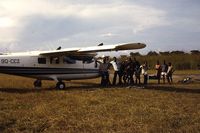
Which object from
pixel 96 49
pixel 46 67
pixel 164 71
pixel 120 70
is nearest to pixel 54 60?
pixel 46 67

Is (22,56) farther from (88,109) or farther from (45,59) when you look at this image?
(88,109)

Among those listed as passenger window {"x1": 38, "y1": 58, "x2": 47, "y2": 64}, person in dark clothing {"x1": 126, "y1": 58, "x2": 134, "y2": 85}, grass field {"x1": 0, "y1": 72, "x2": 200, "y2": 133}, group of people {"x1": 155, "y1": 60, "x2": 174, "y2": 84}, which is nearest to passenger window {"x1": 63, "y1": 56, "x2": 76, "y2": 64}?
passenger window {"x1": 38, "y1": 58, "x2": 47, "y2": 64}

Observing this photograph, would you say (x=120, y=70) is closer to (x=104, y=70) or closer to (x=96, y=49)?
(x=104, y=70)

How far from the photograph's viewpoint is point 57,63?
2298cm

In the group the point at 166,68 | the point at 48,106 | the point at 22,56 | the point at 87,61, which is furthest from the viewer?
the point at 166,68

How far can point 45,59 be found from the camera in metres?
22.7

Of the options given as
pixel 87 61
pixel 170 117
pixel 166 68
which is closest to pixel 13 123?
pixel 170 117

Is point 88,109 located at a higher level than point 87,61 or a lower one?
lower

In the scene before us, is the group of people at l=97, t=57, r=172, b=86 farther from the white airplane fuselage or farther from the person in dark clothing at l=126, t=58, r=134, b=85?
the white airplane fuselage

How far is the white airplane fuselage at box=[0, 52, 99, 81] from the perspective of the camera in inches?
838

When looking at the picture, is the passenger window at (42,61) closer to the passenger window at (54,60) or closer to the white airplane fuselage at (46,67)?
the white airplane fuselage at (46,67)

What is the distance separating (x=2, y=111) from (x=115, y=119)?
404cm

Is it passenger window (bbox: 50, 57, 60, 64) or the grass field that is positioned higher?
passenger window (bbox: 50, 57, 60, 64)

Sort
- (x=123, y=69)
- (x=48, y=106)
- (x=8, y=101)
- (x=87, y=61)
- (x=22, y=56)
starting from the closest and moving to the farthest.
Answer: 1. (x=48, y=106)
2. (x=8, y=101)
3. (x=22, y=56)
4. (x=87, y=61)
5. (x=123, y=69)
